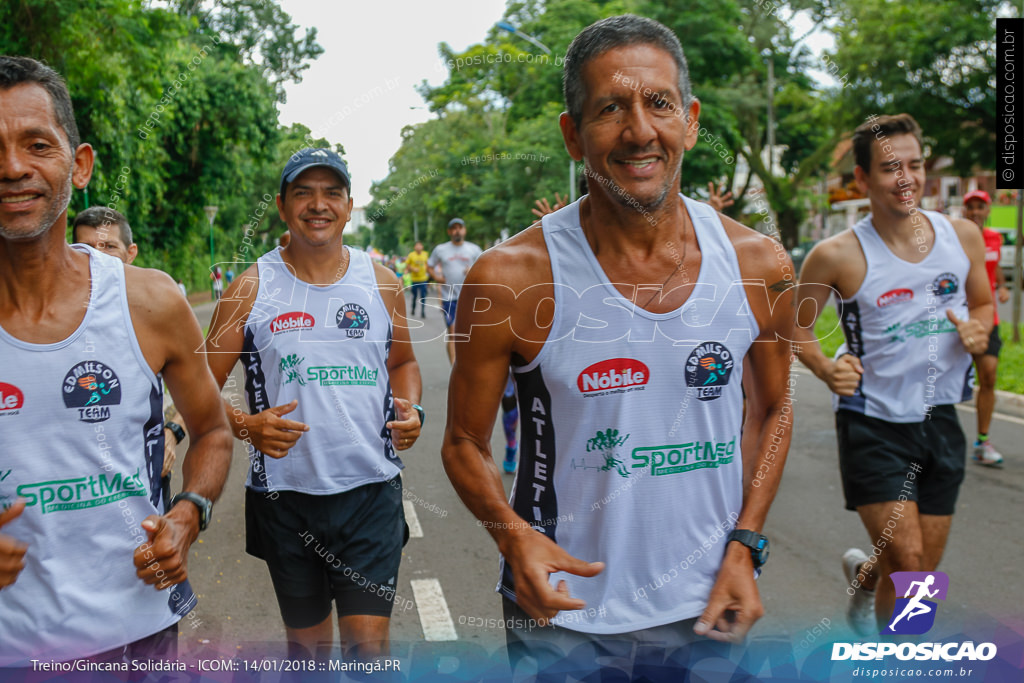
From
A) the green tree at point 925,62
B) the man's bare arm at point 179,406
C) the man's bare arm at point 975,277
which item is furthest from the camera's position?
the green tree at point 925,62

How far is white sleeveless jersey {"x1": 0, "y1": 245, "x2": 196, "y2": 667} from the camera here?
1.90m

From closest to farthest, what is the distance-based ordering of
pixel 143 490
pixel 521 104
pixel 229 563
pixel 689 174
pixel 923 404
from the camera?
pixel 143 490 < pixel 923 404 < pixel 229 563 < pixel 521 104 < pixel 689 174

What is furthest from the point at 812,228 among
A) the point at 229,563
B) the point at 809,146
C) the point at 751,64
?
the point at 229,563

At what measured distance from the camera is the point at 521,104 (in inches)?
271

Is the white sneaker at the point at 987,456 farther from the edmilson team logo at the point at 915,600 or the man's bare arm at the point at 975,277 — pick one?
the edmilson team logo at the point at 915,600

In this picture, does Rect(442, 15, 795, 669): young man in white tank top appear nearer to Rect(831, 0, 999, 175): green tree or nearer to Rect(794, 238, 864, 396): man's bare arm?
Rect(794, 238, 864, 396): man's bare arm

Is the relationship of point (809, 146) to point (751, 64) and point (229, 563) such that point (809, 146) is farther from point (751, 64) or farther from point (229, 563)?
point (229, 563)

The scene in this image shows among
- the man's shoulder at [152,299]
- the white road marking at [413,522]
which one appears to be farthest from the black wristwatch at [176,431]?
the white road marking at [413,522]

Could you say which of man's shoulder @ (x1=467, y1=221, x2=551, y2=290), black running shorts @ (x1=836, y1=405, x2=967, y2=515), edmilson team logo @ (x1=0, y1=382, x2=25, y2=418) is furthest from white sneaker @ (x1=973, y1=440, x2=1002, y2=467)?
edmilson team logo @ (x1=0, y1=382, x2=25, y2=418)

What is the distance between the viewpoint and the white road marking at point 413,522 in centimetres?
538

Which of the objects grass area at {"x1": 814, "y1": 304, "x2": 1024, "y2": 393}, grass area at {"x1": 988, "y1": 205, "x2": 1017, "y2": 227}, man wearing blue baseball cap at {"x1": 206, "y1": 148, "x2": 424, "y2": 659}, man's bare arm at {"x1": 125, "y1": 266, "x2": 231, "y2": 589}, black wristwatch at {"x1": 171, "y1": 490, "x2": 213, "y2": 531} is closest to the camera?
man's bare arm at {"x1": 125, "y1": 266, "x2": 231, "y2": 589}

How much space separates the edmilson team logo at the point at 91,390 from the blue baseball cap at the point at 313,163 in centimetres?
132

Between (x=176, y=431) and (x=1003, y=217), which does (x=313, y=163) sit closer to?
(x=176, y=431)

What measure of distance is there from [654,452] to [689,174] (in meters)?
12.7
